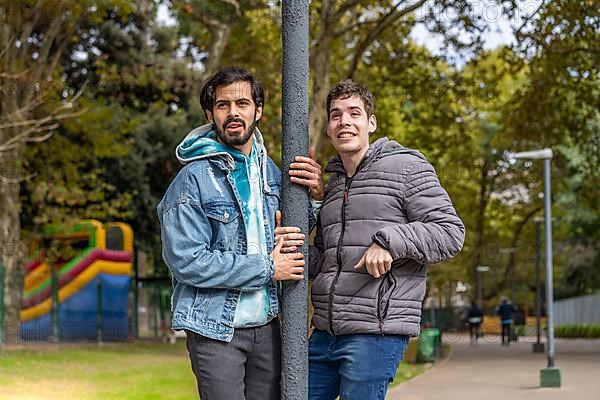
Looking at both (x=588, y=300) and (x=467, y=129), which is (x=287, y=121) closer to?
(x=467, y=129)

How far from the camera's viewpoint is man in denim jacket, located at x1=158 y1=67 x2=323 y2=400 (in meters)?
3.59

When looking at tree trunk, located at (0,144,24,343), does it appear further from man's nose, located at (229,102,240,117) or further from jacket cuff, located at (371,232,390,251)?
jacket cuff, located at (371,232,390,251)

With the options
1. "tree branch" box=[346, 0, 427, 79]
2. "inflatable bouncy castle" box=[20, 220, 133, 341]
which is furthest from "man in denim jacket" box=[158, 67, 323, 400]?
"inflatable bouncy castle" box=[20, 220, 133, 341]

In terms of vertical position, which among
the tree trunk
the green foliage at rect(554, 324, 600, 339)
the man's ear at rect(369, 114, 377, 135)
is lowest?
the green foliage at rect(554, 324, 600, 339)

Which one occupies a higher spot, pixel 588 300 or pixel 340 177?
pixel 340 177

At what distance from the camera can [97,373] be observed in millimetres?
16781

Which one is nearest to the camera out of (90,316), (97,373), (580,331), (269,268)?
(269,268)

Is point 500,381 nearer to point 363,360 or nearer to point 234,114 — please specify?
point 363,360

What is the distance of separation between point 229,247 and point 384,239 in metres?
0.57

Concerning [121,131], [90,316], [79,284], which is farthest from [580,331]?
[121,131]

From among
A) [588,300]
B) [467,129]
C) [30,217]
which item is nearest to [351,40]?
[467,129]

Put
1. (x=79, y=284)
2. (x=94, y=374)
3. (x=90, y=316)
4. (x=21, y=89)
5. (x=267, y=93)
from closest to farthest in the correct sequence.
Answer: (x=94, y=374) → (x=267, y=93) → (x=21, y=89) → (x=90, y=316) → (x=79, y=284)

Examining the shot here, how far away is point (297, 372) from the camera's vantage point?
11.5 feet

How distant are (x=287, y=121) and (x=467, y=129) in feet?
84.1
